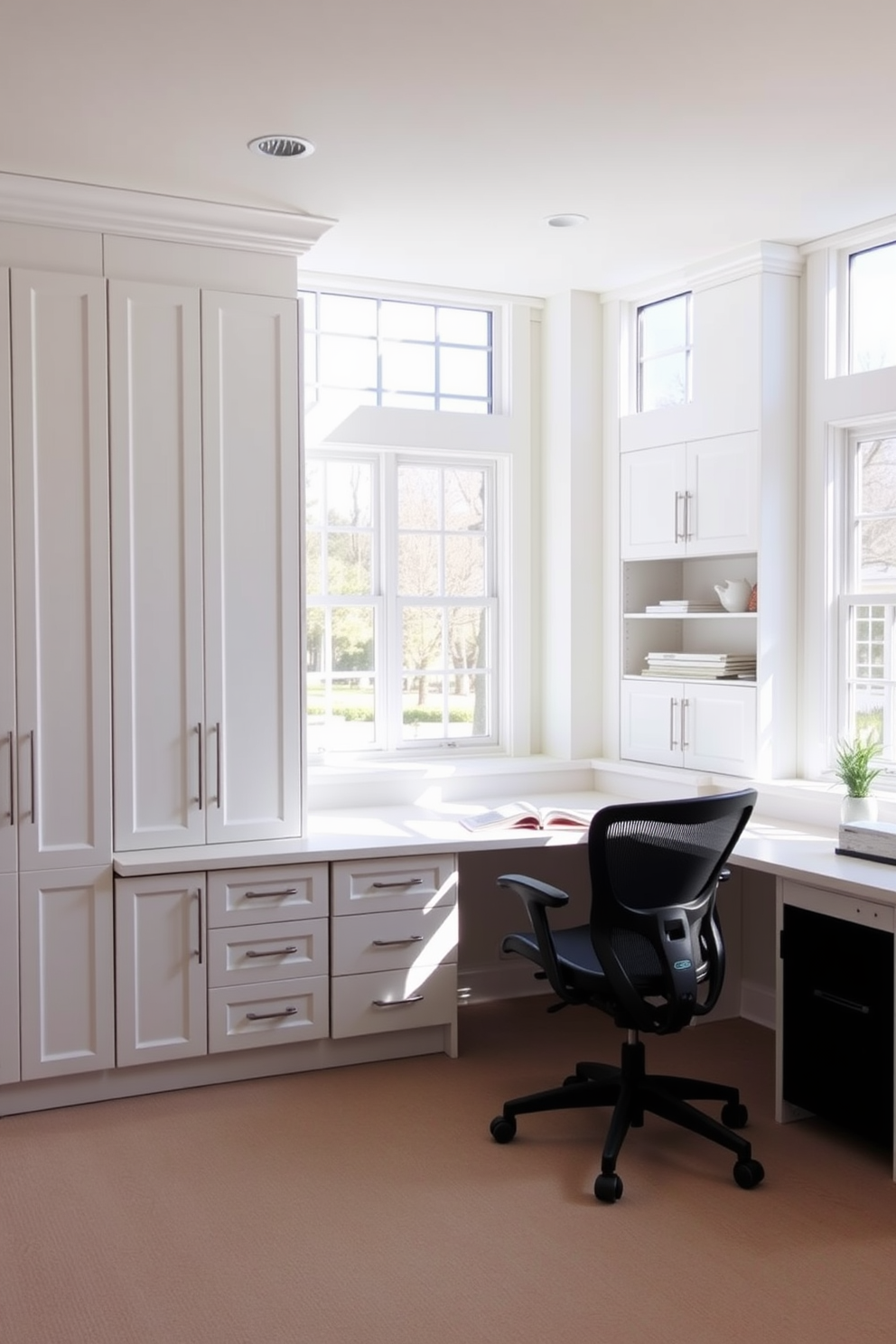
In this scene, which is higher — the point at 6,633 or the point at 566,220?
the point at 566,220

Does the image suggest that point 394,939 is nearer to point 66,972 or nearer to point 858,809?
point 66,972

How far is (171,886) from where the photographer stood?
3582 millimetres

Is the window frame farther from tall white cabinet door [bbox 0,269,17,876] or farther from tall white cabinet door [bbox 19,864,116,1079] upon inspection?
tall white cabinet door [bbox 0,269,17,876]

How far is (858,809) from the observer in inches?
142

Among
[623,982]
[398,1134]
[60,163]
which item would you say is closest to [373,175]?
[60,163]

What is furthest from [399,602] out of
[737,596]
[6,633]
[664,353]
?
[6,633]

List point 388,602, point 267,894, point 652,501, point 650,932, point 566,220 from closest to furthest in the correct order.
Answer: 1. point 650,932
2. point 267,894
3. point 566,220
4. point 652,501
5. point 388,602

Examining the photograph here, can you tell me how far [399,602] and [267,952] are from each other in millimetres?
1603

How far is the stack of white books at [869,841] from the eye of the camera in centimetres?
331

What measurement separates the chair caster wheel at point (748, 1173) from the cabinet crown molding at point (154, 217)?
2.95m

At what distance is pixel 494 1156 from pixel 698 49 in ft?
9.02

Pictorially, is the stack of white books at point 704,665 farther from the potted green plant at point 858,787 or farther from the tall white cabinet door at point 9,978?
the tall white cabinet door at point 9,978

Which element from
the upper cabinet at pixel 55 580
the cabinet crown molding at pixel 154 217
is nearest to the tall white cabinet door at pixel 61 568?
the upper cabinet at pixel 55 580

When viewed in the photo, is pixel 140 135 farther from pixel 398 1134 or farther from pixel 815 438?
pixel 398 1134
